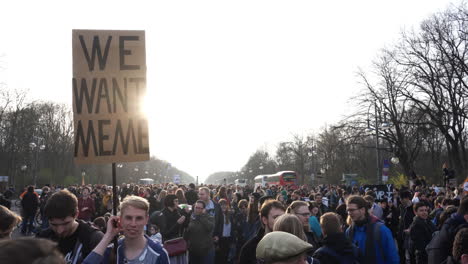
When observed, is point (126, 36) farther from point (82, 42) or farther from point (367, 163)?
point (367, 163)

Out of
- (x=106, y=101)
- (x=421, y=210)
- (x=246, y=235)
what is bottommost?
(x=246, y=235)

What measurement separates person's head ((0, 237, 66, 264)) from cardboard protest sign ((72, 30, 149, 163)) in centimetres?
288

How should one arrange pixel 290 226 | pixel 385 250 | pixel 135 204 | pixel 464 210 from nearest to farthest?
pixel 135 204
pixel 290 226
pixel 385 250
pixel 464 210

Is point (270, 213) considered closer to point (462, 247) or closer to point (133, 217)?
point (133, 217)

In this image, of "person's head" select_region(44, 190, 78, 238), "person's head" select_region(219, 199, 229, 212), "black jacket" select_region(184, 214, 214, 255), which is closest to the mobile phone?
"person's head" select_region(44, 190, 78, 238)

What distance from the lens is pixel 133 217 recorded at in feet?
Answer: 12.8

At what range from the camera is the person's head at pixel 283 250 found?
281cm

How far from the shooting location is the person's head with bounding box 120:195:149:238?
3851 millimetres

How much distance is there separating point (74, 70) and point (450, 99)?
35.7 metres

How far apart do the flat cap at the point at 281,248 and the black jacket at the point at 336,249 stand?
2.02 meters

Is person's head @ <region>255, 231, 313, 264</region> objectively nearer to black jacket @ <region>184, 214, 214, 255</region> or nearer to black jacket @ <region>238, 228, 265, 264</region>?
black jacket @ <region>238, 228, 265, 264</region>

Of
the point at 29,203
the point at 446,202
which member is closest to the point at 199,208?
the point at 446,202

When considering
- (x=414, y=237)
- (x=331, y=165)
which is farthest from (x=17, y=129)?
(x=414, y=237)

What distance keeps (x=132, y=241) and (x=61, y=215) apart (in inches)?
25.2
